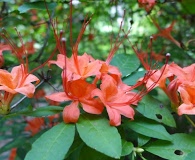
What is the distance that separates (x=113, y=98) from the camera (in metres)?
1.05

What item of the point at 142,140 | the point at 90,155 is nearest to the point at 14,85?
the point at 90,155

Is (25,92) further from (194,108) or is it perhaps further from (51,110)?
(194,108)

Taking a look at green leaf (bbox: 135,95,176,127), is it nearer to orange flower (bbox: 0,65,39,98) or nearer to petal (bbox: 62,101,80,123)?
petal (bbox: 62,101,80,123)

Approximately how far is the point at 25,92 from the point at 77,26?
157 centimetres

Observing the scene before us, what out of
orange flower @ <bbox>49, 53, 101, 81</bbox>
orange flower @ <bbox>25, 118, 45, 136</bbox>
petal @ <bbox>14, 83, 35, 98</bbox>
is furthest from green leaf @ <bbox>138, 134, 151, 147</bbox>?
orange flower @ <bbox>25, 118, 45, 136</bbox>

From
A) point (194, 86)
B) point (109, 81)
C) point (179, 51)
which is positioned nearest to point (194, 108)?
point (194, 86)

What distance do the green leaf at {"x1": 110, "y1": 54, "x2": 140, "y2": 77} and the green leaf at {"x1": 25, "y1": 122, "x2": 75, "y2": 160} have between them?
0.38 metres

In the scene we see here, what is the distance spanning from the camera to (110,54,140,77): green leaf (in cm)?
131

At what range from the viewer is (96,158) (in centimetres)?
104

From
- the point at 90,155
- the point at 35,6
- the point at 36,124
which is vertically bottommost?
the point at 36,124

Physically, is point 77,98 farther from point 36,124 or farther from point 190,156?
point 36,124

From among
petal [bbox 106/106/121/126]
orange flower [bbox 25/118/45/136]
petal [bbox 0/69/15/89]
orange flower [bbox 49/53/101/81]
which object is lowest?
orange flower [bbox 25/118/45/136]

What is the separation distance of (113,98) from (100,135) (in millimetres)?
139

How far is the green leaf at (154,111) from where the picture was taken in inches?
42.9
